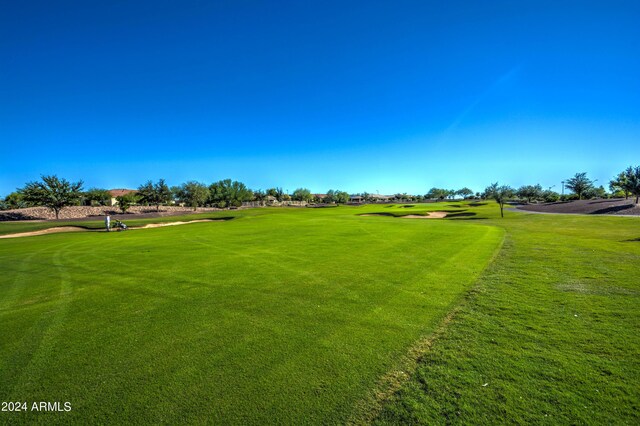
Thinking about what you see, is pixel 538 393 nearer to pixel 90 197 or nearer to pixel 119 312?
pixel 119 312

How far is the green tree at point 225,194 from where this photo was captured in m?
97.5

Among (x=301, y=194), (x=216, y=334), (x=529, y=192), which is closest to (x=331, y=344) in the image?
(x=216, y=334)

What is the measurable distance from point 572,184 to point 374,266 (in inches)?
3527

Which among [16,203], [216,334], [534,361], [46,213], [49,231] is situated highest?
[16,203]

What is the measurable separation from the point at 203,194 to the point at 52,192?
121 ft

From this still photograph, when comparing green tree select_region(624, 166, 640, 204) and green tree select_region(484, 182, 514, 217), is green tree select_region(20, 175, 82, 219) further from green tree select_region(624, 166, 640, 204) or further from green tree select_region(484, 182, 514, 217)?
green tree select_region(624, 166, 640, 204)

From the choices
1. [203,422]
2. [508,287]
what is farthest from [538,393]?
[508,287]

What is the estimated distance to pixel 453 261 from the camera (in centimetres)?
1174

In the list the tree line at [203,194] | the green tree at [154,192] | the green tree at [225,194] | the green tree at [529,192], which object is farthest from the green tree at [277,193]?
the green tree at [529,192]

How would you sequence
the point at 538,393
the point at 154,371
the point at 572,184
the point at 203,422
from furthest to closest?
1. the point at 572,184
2. the point at 154,371
3. the point at 538,393
4. the point at 203,422

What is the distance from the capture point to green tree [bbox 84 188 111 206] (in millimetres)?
74537

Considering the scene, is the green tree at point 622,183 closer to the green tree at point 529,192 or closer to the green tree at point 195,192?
the green tree at point 529,192

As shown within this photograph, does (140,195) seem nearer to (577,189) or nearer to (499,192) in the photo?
(499,192)

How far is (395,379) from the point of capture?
409 centimetres
